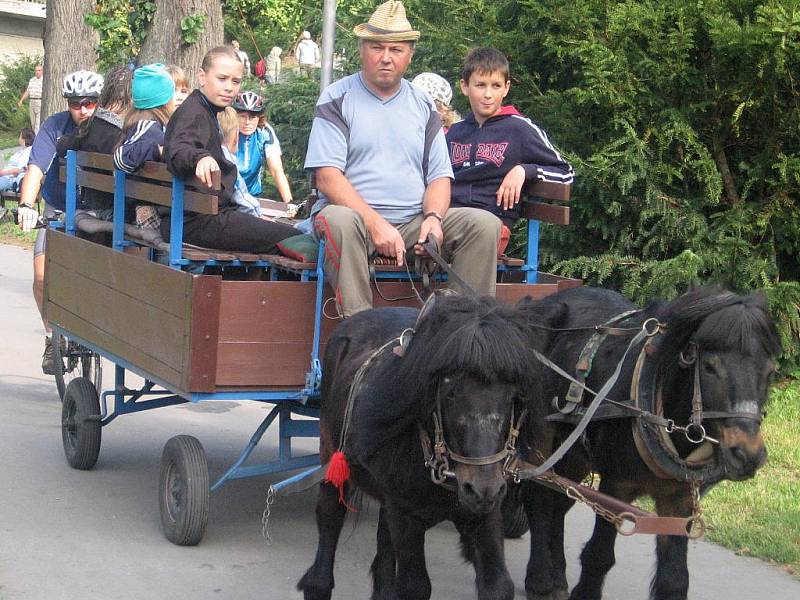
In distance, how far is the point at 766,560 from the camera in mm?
5629

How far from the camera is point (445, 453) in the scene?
145 inches

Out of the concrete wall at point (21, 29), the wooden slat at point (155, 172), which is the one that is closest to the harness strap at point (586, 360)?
the wooden slat at point (155, 172)

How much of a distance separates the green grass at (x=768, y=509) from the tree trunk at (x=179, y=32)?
772 centimetres

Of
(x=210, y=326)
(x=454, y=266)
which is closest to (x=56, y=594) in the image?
(x=210, y=326)

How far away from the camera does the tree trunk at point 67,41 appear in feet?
52.3

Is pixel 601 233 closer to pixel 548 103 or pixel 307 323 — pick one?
pixel 548 103

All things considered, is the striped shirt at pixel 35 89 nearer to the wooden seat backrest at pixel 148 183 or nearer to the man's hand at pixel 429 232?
the wooden seat backrest at pixel 148 183

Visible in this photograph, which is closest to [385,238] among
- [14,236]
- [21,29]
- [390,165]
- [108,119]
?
[390,165]

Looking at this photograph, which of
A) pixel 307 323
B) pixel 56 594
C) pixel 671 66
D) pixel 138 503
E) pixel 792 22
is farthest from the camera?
pixel 671 66

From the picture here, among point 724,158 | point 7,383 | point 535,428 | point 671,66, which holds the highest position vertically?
point 671,66

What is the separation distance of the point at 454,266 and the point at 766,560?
2.10 m

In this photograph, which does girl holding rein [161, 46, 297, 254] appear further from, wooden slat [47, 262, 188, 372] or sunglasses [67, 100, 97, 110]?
sunglasses [67, 100, 97, 110]

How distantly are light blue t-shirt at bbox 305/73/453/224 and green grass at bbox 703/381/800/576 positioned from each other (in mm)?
2351

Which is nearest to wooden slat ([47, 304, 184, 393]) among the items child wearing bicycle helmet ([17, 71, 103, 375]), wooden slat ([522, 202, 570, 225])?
child wearing bicycle helmet ([17, 71, 103, 375])
